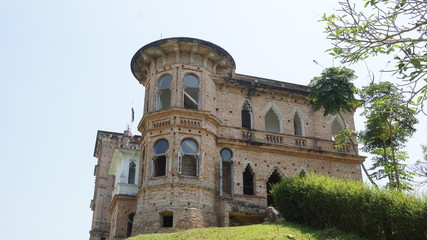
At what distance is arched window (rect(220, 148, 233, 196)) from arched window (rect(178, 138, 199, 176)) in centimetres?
181

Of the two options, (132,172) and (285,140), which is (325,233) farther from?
(132,172)

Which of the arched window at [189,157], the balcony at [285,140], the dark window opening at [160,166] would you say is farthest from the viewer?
the balcony at [285,140]

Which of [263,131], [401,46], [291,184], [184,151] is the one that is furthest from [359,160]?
[401,46]

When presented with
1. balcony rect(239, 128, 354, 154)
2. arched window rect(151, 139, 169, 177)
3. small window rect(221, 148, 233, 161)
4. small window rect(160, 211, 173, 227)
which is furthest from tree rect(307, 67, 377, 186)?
small window rect(160, 211, 173, 227)

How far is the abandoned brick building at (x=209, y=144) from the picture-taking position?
80.9ft

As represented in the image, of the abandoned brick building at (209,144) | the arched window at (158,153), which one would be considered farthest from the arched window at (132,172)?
the arched window at (158,153)

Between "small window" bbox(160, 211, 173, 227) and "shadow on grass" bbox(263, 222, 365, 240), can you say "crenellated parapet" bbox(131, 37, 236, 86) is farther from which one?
"shadow on grass" bbox(263, 222, 365, 240)

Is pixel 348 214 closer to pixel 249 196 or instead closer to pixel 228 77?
pixel 249 196

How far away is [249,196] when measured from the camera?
26.6 m

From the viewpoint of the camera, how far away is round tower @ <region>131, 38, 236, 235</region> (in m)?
24.2

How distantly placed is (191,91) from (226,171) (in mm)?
5304

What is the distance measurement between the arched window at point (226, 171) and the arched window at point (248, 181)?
1101 mm

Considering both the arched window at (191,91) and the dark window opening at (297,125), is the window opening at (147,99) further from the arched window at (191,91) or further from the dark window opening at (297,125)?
the dark window opening at (297,125)

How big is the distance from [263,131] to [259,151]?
1442 millimetres
